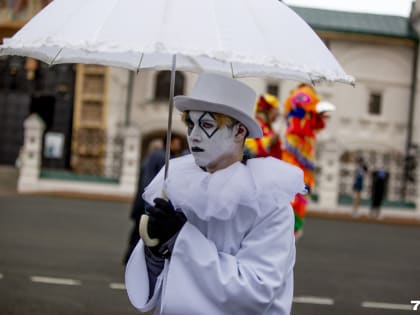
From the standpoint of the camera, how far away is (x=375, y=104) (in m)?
34.9

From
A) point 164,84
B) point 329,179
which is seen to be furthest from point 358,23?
point 329,179

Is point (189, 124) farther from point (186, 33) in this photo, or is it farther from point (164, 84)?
point (164, 84)

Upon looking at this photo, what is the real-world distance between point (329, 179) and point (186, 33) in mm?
24036

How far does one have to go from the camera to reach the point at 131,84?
3344 cm

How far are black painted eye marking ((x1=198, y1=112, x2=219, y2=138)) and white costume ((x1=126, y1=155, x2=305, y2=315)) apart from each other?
17 centimetres

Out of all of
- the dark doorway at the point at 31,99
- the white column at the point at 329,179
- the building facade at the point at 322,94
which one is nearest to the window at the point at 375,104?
the building facade at the point at 322,94

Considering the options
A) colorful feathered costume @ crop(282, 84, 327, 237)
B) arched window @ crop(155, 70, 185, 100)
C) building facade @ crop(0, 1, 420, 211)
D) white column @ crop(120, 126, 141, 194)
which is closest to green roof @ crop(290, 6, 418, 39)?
building facade @ crop(0, 1, 420, 211)

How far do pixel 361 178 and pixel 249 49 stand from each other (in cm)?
2239

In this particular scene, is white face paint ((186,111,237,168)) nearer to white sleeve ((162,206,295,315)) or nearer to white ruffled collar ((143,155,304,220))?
white ruffled collar ((143,155,304,220))

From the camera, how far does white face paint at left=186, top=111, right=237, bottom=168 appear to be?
325 centimetres

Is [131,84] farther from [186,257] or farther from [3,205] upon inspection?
[186,257]

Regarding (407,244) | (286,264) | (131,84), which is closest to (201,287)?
(286,264)

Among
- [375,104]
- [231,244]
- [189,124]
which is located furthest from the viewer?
[375,104]

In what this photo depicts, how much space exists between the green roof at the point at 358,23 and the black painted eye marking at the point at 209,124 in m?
31.0
